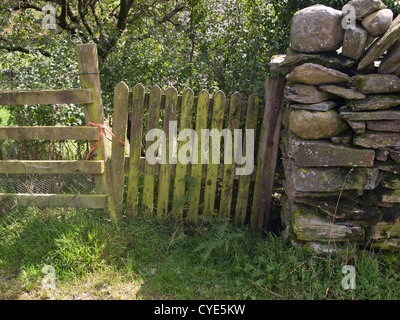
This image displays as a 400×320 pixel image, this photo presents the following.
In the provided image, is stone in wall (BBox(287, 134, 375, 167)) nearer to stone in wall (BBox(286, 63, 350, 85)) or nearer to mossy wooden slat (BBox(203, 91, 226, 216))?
stone in wall (BBox(286, 63, 350, 85))

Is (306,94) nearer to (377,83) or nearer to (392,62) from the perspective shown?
(377,83)

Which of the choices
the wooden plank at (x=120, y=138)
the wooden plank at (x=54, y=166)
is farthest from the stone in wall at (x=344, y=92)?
the wooden plank at (x=54, y=166)

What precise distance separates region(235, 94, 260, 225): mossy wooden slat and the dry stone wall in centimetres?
49

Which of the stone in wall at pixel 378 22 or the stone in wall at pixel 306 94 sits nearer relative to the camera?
the stone in wall at pixel 378 22

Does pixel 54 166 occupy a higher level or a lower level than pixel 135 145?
lower

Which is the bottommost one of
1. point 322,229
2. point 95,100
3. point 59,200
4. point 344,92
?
point 59,200

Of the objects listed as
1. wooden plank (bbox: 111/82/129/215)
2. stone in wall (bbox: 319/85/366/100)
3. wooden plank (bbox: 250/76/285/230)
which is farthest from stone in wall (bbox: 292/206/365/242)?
wooden plank (bbox: 111/82/129/215)

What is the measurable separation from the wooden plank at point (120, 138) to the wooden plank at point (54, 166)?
19 cm

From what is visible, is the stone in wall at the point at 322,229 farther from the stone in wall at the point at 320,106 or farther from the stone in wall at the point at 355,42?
the stone in wall at the point at 355,42

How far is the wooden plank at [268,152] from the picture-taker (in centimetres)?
349

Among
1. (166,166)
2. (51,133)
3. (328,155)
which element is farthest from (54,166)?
(328,155)

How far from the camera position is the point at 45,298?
2.97 m

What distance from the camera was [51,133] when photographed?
11.5 feet

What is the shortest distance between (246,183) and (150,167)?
1.12m
